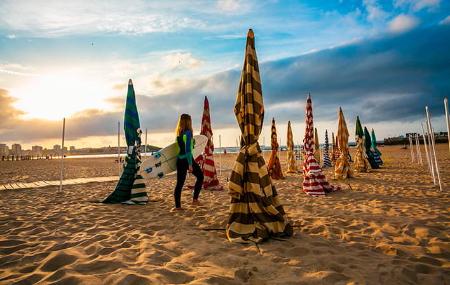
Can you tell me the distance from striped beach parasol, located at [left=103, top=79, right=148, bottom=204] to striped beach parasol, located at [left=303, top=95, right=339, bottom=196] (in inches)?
182

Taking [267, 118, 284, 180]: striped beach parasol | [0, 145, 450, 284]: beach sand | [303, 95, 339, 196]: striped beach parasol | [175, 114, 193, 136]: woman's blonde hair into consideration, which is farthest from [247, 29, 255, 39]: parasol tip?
[267, 118, 284, 180]: striped beach parasol

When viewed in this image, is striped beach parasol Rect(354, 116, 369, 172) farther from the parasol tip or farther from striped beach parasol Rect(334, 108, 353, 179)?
the parasol tip

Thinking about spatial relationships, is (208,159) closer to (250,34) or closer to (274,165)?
(274,165)

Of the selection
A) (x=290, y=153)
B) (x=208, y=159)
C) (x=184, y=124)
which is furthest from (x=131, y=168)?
(x=290, y=153)

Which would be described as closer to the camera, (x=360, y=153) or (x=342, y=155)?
(x=342, y=155)

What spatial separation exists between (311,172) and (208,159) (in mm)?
3348

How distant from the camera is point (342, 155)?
11.3m

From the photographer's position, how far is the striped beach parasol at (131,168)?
6.82m

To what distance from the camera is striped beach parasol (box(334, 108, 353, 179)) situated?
436 inches

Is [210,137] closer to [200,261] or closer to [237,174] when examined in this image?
[237,174]

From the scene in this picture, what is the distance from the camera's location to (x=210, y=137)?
365 inches

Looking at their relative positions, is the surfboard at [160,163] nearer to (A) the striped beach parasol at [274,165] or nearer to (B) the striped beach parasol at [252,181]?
(B) the striped beach parasol at [252,181]

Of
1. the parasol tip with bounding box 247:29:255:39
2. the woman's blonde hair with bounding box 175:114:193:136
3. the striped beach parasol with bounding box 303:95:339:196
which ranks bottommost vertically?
the striped beach parasol with bounding box 303:95:339:196

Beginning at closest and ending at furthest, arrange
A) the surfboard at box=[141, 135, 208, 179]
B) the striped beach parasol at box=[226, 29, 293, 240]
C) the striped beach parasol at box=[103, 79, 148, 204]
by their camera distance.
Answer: the striped beach parasol at box=[226, 29, 293, 240] < the striped beach parasol at box=[103, 79, 148, 204] < the surfboard at box=[141, 135, 208, 179]
